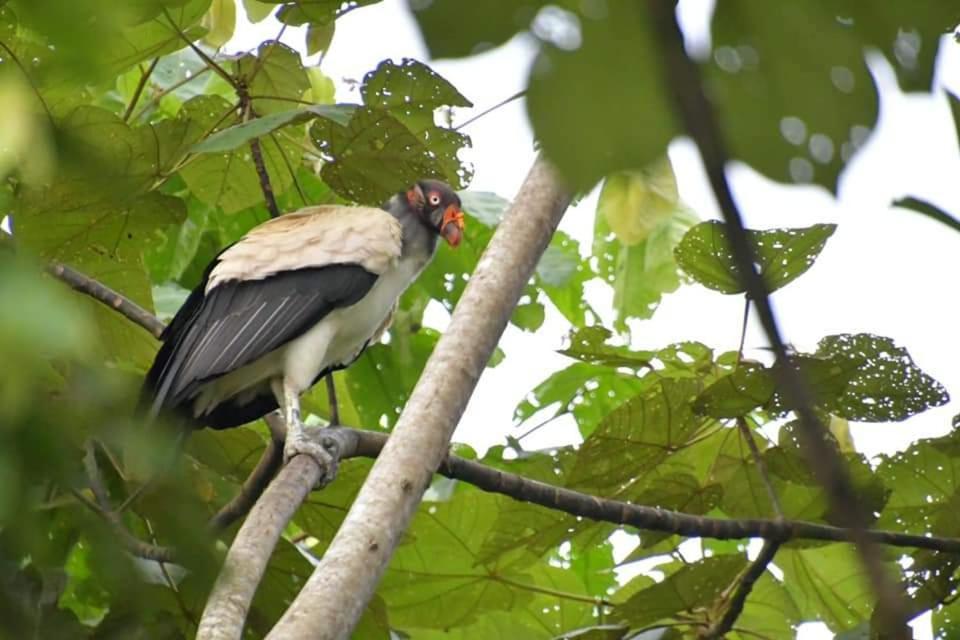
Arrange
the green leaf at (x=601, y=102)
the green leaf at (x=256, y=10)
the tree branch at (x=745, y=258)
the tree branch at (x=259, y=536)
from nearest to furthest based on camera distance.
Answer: the tree branch at (x=745, y=258) → the green leaf at (x=601, y=102) → the tree branch at (x=259, y=536) → the green leaf at (x=256, y=10)

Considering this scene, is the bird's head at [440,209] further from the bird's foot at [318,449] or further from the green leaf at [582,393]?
the bird's foot at [318,449]

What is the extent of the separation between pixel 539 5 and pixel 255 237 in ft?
11.0

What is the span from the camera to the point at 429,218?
4.60m

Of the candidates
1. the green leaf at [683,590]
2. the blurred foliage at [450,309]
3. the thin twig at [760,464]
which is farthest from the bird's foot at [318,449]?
the thin twig at [760,464]

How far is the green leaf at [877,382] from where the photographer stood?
9.47 feet

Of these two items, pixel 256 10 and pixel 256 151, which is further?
pixel 256 10

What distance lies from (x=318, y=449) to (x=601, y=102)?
8.00ft

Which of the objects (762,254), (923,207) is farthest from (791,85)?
(762,254)

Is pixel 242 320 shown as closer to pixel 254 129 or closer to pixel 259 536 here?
pixel 254 129

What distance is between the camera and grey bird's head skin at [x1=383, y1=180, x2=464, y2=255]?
4500mm

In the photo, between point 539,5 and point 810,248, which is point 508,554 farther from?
point 539,5

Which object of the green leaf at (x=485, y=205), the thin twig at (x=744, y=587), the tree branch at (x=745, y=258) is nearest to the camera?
the tree branch at (x=745, y=258)

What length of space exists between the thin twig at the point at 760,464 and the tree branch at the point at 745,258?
2.52m

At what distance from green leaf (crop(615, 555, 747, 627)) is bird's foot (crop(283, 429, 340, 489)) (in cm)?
70
